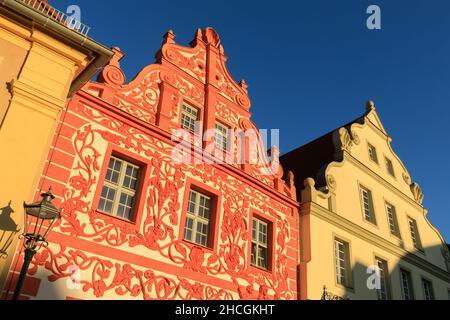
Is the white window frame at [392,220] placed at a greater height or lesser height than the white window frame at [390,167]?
lesser

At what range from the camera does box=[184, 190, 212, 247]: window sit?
9.66 meters

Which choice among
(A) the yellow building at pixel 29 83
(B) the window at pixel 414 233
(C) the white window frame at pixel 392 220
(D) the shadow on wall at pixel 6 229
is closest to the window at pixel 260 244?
(A) the yellow building at pixel 29 83

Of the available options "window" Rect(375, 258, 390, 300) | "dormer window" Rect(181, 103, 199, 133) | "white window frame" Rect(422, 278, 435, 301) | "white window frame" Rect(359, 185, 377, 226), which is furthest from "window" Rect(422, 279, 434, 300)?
"dormer window" Rect(181, 103, 199, 133)

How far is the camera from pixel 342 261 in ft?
42.0

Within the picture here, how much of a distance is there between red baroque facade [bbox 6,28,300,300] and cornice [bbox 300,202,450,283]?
0.65 m

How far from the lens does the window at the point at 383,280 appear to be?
13.5 metres

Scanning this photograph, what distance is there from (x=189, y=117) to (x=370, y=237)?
773cm

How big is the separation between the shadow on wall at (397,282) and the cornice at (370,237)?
0.41 feet

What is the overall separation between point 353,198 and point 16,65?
11.5 m

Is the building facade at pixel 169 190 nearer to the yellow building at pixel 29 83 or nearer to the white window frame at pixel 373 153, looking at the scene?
the yellow building at pixel 29 83

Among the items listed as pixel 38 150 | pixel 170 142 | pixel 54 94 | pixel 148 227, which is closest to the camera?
pixel 38 150

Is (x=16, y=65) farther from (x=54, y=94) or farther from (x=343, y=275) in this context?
(x=343, y=275)

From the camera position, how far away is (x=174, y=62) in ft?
38.3

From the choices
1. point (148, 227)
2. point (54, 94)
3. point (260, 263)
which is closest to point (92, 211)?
point (148, 227)
